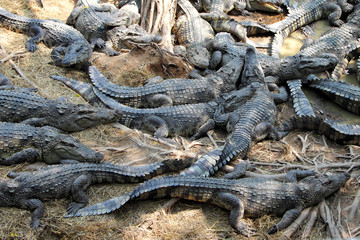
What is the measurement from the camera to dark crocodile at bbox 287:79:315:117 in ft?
17.9

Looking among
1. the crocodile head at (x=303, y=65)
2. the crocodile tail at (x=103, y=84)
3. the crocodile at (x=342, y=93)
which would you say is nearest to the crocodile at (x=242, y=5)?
the crocodile head at (x=303, y=65)

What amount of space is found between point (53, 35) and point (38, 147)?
2963 mm

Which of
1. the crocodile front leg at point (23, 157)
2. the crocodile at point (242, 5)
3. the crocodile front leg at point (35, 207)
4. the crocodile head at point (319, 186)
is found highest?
the crocodile at point (242, 5)

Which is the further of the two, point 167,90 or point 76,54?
point 76,54

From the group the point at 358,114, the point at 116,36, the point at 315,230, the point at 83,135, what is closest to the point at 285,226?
the point at 315,230

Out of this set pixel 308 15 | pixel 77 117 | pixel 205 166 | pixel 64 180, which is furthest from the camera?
pixel 308 15

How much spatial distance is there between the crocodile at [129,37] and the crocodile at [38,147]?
2.82 meters

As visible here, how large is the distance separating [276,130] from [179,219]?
7.09 feet

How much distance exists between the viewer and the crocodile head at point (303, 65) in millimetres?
6184

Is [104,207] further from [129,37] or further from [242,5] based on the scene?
[242,5]

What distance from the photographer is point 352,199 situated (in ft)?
12.6

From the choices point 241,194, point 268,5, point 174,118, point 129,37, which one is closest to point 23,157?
point 174,118

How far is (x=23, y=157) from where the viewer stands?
12.8ft

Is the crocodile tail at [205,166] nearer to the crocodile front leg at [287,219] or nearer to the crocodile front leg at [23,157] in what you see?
the crocodile front leg at [287,219]
